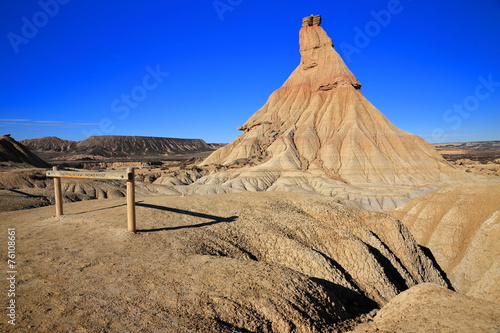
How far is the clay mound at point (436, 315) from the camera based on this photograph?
5.53m

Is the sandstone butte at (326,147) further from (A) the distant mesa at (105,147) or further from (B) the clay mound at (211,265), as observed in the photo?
(A) the distant mesa at (105,147)

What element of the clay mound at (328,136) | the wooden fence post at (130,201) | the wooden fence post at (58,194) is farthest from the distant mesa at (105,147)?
the wooden fence post at (130,201)

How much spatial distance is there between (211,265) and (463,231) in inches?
600

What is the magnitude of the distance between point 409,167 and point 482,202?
1244 inches

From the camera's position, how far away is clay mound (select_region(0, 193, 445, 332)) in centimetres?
524

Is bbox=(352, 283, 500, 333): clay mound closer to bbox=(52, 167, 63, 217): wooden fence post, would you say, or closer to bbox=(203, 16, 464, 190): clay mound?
bbox=(52, 167, 63, 217): wooden fence post

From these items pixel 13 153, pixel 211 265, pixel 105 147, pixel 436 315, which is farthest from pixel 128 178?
pixel 105 147

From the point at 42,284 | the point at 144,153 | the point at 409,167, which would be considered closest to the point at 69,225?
the point at 42,284

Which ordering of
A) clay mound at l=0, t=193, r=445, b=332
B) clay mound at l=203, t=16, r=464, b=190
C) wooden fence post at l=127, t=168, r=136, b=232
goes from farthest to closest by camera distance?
clay mound at l=203, t=16, r=464, b=190
wooden fence post at l=127, t=168, r=136, b=232
clay mound at l=0, t=193, r=445, b=332

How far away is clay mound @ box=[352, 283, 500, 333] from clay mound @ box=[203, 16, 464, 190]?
37238mm

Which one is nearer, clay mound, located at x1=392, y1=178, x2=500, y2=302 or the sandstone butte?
clay mound, located at x1=392, y1=178, x2=500, y2=302

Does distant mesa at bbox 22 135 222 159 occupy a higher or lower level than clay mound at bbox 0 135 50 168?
higher

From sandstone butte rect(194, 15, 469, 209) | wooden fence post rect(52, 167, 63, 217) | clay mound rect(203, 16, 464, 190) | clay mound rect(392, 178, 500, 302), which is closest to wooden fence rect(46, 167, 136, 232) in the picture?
wooden fence post rect(52, 167, 63, 217)

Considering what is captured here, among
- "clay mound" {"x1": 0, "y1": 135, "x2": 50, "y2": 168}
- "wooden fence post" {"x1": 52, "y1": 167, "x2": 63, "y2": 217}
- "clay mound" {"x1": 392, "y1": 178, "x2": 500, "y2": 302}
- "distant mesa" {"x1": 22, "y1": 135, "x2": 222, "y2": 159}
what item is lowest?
"clay mound" {"x1": 392, "y1": 178, "x2": 500, "y2": 302}
